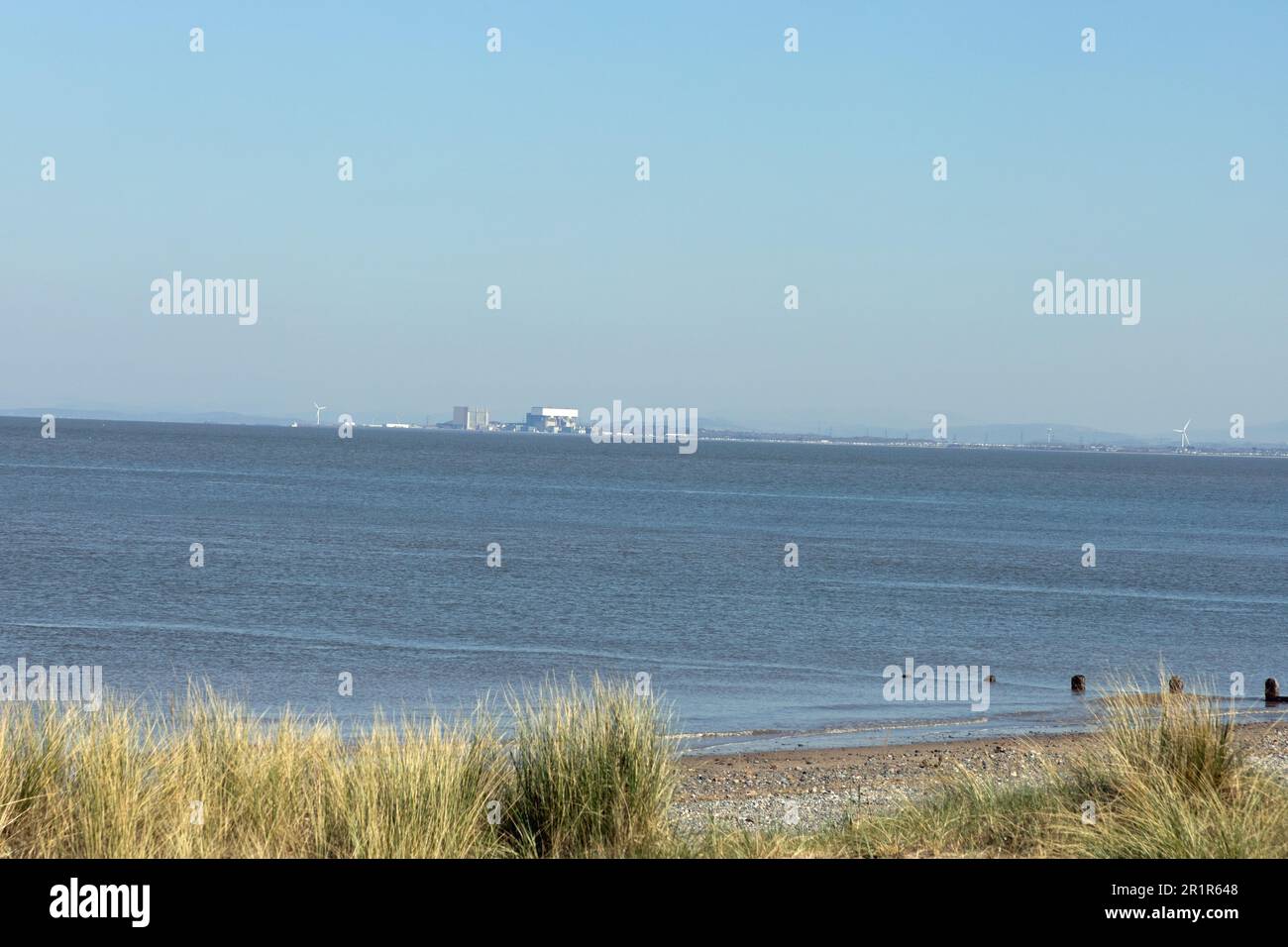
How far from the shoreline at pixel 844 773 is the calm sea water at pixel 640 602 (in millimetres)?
1459

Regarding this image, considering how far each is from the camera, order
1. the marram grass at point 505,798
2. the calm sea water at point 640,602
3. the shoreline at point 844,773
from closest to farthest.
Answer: the marram grass at point 505,798
the shoreline at point 844,773
the calm sea water at point 640,602

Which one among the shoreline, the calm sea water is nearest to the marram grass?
the shoreline

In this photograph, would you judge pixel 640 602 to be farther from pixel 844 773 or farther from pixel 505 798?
pixel 505 798

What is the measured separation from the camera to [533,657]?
25.8 metres

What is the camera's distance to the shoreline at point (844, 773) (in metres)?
11.0

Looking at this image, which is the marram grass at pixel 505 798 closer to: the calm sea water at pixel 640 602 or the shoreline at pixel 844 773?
the shoreline at pixel 844 773

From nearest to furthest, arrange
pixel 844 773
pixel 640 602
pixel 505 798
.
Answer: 1. pixel 505 798
2. pixel 844 773
3. pixel 640 602

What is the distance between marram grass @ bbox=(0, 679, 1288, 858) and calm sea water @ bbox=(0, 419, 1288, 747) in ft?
30.2

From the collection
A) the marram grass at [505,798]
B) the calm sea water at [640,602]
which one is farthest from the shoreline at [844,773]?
the calm sea water at [640,602]

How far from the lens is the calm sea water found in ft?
72.8

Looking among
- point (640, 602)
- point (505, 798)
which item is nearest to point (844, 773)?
point (505, 798)

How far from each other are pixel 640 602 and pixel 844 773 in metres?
20.8

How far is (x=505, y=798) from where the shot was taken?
7.90 metres

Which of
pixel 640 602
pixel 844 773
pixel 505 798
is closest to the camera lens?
pixel 505 798
